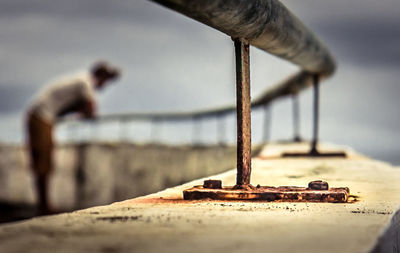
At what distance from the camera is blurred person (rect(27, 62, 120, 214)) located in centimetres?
723

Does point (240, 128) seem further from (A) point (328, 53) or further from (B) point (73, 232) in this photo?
(A) point (328, 53)

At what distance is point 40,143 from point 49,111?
46 centimetres

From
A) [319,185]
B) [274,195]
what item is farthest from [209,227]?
[319,185]

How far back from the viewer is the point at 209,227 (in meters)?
1.61

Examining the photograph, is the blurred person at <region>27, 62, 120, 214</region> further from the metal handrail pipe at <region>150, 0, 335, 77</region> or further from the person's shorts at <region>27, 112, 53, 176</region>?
the metal handrail pipe at <region>150, 0, 335, 77</region>

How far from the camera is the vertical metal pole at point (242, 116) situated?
101 inches

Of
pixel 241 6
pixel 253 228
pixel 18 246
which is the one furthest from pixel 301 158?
pixel 18 246

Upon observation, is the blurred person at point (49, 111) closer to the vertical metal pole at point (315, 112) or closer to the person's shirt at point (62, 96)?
the person's shirt at point (62, 96)

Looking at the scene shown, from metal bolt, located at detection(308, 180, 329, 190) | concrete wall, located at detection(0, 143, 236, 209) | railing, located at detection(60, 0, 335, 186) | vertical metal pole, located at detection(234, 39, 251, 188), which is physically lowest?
concrete wall, located at detection(0, 143, 236, 209)

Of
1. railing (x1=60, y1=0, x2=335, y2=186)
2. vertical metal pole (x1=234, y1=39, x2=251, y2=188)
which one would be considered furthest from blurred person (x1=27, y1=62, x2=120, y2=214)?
vertical metal pole (x1=234, y1=39, x2=251, y2=188)

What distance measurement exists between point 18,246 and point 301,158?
11.4 ft

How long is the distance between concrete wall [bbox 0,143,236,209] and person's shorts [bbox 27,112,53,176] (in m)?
1.12

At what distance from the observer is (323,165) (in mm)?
3961

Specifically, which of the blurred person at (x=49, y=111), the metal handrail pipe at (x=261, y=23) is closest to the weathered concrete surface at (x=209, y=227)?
the metal handrail pipe at (x=261, y=23)
